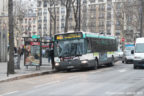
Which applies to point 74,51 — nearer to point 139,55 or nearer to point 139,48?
point 139,55

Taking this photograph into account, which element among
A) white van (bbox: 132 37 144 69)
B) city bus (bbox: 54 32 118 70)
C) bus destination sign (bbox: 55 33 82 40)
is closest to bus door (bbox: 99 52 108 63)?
city bus (bbox: 54 32 118 70)

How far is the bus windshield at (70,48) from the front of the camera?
804 inches

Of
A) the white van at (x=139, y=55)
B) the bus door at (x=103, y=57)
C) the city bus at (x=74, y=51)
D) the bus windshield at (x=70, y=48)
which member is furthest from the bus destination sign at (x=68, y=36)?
the white van at (x=139, y=55)

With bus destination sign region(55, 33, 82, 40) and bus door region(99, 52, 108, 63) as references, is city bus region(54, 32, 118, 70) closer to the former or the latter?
bus destination sign region(55, 33, 82, 40)

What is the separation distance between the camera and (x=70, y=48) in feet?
67.6

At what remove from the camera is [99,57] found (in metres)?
22.9

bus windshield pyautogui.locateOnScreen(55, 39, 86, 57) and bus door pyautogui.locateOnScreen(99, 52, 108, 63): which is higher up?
bus windshield pyautogui.locateOnScreen(55, 39, 86, 57)

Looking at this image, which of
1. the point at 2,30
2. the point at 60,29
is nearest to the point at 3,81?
the point at 2,30

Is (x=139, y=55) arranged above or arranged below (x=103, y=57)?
above

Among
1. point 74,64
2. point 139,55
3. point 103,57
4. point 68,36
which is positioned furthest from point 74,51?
point 139,55

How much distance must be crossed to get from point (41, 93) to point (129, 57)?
73.3 ft

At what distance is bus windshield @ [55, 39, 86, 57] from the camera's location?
20422mm

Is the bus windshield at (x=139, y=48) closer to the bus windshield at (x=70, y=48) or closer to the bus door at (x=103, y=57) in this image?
the bus door at (x=103, y=57)

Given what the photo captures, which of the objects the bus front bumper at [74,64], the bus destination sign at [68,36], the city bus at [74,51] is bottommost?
the bus front bumper at [74,64]
